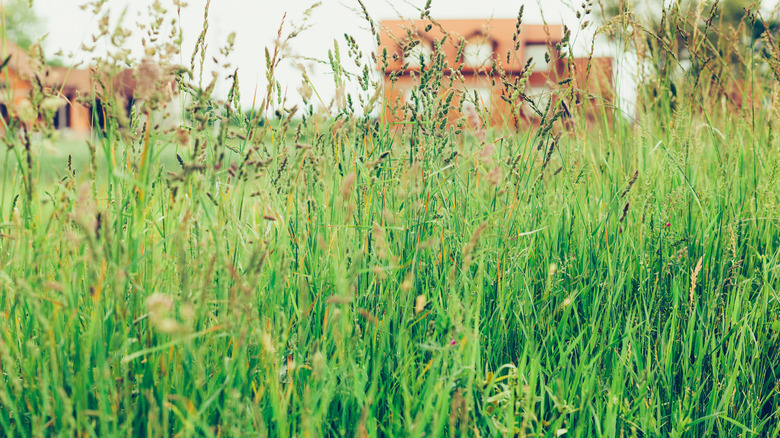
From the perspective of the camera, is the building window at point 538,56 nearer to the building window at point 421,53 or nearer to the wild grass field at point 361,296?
the wild grass field at point 361,296

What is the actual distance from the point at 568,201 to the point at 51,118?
4.48 ft

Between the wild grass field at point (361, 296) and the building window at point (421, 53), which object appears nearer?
the wild grass field at point (361, 296)

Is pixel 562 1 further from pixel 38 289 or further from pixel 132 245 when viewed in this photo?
pixel 38 289

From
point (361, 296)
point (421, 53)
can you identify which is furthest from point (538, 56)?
point (361, 296)

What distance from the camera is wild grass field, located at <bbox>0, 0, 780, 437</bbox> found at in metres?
0.99

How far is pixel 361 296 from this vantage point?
51.1 inches

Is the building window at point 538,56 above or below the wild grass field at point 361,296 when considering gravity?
above

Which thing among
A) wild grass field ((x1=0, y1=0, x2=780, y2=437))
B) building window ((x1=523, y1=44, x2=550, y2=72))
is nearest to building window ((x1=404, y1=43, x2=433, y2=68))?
wild grass field ((x1=0, y1=0, x2=780, y2=437))

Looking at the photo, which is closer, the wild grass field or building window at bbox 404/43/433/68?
the wild grass field

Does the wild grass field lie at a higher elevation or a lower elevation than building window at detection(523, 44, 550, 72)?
lower

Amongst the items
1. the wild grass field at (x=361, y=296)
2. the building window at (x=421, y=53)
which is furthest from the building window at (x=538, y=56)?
the building window at (x=421, y=53)

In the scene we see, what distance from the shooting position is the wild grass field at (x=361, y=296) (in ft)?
3.24

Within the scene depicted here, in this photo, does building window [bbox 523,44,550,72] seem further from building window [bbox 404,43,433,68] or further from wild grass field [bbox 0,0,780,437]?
building window [bbox 404,43,433,68]

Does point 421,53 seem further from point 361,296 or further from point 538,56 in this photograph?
point 361,296
